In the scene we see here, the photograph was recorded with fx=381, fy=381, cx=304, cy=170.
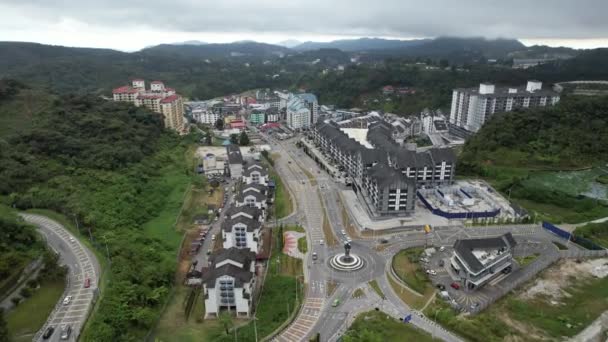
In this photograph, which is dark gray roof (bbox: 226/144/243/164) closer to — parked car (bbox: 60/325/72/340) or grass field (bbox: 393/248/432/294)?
grass field (bbox: 393/248/432/294)

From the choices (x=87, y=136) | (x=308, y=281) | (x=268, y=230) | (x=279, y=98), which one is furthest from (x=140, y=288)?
(x=279, y=98)

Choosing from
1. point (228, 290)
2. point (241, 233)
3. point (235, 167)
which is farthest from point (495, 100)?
point (228, 290)

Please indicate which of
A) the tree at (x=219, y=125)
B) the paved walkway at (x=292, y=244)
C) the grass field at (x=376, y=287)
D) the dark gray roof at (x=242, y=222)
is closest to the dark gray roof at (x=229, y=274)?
the dark gray roof at (x=242, y=222)

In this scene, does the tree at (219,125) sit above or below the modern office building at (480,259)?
above

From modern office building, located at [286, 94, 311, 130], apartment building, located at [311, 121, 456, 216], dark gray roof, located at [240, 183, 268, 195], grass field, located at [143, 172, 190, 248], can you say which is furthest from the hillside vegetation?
grass field, located at [143, 172, 190, 248]

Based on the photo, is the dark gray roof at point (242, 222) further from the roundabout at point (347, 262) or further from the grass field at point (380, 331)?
the grass field at point (380, 331)
